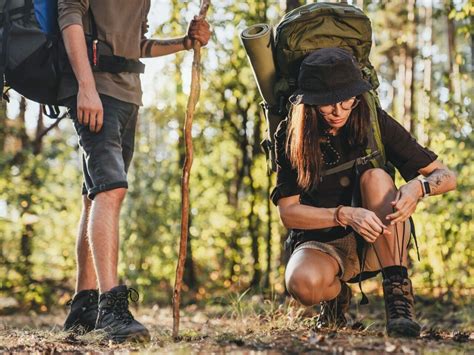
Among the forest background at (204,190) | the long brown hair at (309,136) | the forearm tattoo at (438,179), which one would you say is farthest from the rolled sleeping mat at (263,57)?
the forest background at (204,190)

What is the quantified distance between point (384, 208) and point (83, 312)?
1.89 m

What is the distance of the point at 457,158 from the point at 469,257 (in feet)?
4.50

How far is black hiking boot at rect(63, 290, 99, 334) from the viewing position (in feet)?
14.4

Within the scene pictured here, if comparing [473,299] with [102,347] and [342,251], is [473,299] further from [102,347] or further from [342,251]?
[102,347]

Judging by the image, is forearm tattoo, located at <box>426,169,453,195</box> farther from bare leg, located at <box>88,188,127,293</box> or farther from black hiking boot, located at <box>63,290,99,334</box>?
black hiking boot, located at <box>63,290,99,334</box>

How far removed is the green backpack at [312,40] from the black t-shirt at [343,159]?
0.26 ft

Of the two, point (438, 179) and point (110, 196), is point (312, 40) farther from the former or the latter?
point (110, 196)

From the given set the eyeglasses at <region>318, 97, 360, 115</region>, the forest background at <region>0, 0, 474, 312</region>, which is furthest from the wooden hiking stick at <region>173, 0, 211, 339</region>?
the forest background at <region>0, 0, 474, 312</region>

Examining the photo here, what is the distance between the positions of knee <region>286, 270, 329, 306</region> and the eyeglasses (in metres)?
0.90

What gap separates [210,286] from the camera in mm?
11000

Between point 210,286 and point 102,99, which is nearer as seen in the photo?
point 102,99

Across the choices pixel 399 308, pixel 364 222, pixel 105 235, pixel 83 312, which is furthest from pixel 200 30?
pixel 399 308

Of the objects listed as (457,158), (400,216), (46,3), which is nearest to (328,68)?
(400,216)

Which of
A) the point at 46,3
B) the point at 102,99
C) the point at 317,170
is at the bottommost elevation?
the point at 317,170
